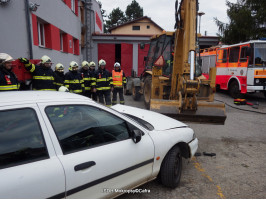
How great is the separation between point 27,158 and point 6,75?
2.73m

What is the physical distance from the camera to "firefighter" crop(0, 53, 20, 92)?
371cm

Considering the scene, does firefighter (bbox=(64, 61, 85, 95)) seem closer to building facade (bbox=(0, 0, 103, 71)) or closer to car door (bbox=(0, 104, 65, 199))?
building facade (bbox=(0, 0, 103, 71))

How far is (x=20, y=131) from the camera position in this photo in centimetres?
173

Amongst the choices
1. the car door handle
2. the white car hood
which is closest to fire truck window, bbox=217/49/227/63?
the white car hood

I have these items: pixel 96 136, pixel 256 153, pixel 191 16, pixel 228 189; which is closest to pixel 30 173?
pixel 96 136

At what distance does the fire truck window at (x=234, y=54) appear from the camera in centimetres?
984

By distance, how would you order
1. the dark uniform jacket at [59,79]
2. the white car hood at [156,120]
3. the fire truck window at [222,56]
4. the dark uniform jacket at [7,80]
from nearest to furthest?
the white car hood at [156,120] → the dark uniform jacket at [7,80] → the dark uniform jacket at [59,79] → the fire truck window at [222,56]

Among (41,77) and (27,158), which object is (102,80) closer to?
(41,77)

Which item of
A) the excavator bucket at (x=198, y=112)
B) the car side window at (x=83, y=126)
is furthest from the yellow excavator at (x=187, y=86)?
the car side window at (x=83, y=126)

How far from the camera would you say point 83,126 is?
2182mm

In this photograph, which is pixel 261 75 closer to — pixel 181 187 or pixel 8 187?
pixel 181 187

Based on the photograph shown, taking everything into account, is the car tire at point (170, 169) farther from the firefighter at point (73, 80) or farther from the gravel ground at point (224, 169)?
the firefighter at point (73, 80)

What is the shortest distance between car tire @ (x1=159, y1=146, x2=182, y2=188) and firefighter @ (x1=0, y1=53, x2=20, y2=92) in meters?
3.16

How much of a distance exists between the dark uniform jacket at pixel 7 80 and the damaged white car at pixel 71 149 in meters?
2.01
